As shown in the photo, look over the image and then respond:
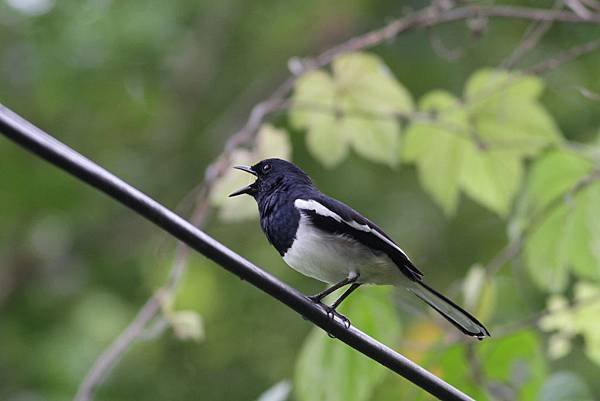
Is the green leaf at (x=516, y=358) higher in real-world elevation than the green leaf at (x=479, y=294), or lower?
lower

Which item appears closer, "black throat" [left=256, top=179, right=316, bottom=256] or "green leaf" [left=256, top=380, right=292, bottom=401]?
"black throat" [left=256, top=179, right=316, bottom=256]

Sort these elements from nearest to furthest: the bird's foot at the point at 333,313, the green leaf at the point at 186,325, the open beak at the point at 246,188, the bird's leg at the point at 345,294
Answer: the bird's foot at the point at 333,313 → the bird's leg at the point at 345,294 → the open beak at the point at 246,188 → the green leaf at the point at 186,325

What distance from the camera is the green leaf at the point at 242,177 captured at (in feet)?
9.14

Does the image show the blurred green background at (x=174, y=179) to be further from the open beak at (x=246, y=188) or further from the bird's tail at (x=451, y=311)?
the bird's tail at (x=451, y=311)

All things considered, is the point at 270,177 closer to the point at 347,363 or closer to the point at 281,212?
the point at 281,212

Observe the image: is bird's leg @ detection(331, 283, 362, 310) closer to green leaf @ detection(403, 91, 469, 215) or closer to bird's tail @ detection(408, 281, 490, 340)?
bird's tail @ detection(408, 281, 490, 340)

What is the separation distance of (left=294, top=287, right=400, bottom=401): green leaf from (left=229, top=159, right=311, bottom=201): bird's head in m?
0.41

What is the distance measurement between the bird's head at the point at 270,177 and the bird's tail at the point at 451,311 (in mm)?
494

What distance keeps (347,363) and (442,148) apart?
2.81 feet

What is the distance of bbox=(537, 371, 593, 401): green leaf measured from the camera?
2498mm

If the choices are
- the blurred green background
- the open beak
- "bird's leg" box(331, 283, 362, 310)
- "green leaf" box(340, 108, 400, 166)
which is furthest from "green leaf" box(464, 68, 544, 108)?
the blurred green background

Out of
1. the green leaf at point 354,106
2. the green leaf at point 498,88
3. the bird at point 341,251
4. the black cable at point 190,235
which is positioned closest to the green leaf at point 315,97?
the green leaf at point 354,106

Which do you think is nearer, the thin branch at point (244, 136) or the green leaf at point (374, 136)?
the thin branch at point (244, 136)

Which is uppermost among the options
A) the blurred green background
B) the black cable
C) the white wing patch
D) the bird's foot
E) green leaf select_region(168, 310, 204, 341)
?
the blurred green background
